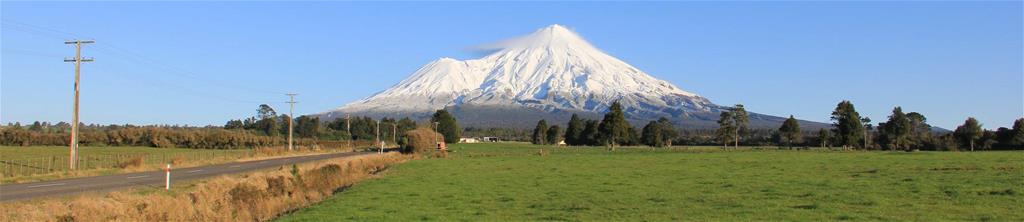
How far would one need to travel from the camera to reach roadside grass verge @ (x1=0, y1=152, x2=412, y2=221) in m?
18.8

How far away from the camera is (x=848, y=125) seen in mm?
97188

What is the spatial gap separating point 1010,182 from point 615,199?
1172 centimetres

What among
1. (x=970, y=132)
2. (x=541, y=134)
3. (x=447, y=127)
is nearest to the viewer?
(x=970, y=132)

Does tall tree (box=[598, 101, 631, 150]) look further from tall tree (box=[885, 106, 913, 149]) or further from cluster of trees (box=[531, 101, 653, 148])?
tall tree (box=[885, 106, 913, 149])

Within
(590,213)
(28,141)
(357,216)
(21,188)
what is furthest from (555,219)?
(28,141)

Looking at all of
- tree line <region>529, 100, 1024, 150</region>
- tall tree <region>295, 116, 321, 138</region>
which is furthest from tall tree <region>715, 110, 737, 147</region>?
tall tree <region>295, 116, 321, 138</region>

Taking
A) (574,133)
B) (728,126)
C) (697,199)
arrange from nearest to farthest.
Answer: (697,199)
(728,126)
(574,133)

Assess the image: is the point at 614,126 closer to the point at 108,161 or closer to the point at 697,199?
the point at 108,161

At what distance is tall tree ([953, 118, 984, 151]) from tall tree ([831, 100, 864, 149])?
10.1 meters

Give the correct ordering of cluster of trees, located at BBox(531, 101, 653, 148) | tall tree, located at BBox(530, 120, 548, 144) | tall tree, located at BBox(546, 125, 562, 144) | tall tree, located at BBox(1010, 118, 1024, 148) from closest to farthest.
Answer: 1. tall tree, located at BBox(1010, 118, 1024, 148)
2. cluster of trees, located at BBox(531, 101, 653, 148)
3. tall tree, located at BBox(546, 125, 562, 144)
4. tall tree, located at BBox(530, 120, 548, 144)

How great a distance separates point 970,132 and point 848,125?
1202 centimetres

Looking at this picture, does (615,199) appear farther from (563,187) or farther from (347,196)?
(347,196)

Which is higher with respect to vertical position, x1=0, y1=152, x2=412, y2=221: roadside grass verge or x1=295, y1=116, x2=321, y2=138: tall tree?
x1=295, y1=116, x2=321, y2=138: tall tree

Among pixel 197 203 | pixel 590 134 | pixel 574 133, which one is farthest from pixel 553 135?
pixel 197 203
